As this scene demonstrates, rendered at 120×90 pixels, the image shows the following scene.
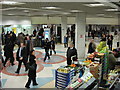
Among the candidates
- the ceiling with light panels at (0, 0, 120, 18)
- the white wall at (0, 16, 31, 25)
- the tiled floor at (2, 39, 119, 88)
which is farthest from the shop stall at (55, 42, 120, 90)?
the white wall at (0, 16, 31, 25)

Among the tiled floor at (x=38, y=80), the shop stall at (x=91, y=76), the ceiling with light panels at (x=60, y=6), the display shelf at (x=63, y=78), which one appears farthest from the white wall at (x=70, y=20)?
the display shelf at (x=63, y=78)

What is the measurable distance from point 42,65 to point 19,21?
10479mm

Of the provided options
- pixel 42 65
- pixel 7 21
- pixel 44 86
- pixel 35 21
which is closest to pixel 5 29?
pixel 7 21

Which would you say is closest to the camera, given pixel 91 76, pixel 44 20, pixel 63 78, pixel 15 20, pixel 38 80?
pixel 91 76

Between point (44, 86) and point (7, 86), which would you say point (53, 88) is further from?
point (7, 86)

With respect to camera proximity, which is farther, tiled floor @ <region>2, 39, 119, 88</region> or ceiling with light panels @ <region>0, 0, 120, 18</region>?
tiled floor @ <region>2, 39, 119, 88</region>

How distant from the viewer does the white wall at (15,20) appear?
1721cm

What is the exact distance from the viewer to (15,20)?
18.4 metres

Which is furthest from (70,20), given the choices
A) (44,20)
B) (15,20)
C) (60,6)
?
(60,6)

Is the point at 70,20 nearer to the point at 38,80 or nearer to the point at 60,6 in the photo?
the point at 60,6

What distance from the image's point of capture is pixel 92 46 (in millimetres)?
9859

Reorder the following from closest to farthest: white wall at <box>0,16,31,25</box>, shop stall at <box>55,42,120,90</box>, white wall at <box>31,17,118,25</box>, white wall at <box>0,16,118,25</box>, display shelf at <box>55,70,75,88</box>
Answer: shop stall at <box>55,42,120,90</box> → display shelf at <box>55,70,75,88</box> → white wall at <box>0,16,31,25</box> → white wall at <box>0,16,118,25</box> → white wall at <box>31,17,118,25</box>

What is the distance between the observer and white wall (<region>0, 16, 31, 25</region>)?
677 inches

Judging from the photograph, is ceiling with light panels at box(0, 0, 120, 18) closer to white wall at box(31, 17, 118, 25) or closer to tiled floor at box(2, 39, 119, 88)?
tiled floor at box(2, 39, 119, 88)
